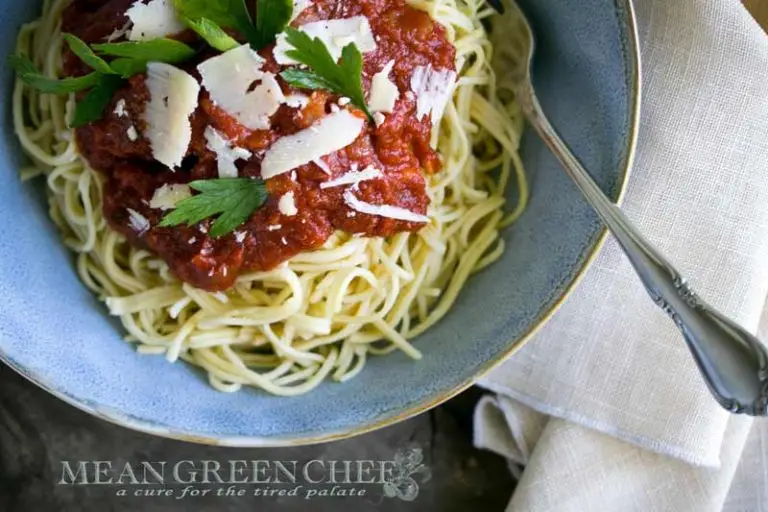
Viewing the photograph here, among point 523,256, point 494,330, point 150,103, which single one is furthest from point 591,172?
point 150,103

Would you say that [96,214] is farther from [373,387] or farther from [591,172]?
[591,172]

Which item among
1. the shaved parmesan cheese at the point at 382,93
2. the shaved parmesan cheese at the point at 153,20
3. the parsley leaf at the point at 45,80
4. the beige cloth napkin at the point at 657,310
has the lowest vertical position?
the beige cloth napkin at the point at 657,310

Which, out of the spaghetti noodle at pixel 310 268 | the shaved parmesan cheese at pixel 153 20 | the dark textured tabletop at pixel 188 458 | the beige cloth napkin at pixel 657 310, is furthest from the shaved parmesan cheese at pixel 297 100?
the dark textured tabletop at pixel 188 458

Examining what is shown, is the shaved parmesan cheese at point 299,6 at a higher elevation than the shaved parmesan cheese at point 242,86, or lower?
higher

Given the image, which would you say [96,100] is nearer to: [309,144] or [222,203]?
[222,203]

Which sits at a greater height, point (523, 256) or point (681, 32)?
point (681, 32)

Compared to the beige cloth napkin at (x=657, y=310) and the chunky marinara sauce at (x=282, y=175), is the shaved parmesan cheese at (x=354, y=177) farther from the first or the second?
the beige cloth napkin at (x=657, y=310)

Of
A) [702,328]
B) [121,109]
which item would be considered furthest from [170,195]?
[702,328]
